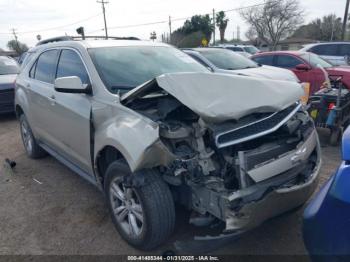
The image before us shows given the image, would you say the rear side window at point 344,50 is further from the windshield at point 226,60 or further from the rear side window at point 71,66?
the rear side window at point 71,66

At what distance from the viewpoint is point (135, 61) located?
368 centimetres

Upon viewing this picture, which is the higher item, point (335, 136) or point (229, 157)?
point (229, 157)

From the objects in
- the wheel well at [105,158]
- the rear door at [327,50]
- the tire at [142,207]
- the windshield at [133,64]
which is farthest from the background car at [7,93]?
the rear door at [327,50]

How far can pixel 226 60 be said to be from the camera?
8805mm

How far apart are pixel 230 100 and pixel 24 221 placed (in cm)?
263

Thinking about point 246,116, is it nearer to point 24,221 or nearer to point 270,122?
point 270,122

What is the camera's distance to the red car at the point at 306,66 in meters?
7.96

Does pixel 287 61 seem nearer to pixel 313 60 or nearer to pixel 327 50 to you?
pixel 313 60

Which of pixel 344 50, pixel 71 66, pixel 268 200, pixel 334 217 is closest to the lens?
pixel 334 217

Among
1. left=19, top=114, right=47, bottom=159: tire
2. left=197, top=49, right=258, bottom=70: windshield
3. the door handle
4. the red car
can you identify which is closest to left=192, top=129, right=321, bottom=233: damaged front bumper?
the door handle

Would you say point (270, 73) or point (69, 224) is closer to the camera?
point (69, 224)

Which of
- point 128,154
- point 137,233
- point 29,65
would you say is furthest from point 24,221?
point 29,65

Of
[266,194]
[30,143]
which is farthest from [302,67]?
[266,194]

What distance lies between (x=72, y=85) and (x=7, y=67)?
8272 mm
